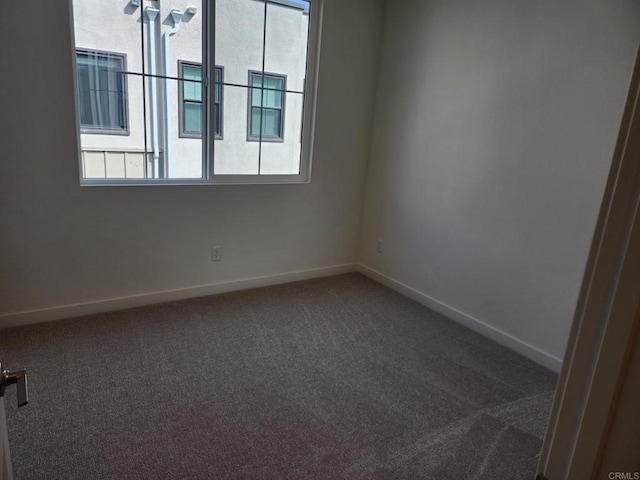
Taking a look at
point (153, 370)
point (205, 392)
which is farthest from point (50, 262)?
point (205, 392)

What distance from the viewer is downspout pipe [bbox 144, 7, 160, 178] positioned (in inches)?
112

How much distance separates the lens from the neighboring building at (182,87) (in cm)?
274

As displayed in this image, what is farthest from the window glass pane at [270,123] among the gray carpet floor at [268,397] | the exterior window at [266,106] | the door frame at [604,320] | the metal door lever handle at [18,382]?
the door frame at [604,320]

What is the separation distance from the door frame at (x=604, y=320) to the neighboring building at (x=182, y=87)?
2.98 meters

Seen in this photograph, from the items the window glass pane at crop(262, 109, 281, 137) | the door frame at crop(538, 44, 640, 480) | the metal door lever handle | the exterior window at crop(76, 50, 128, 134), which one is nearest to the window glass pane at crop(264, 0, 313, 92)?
the window glass pane at crop(262, 109, 281, 137)

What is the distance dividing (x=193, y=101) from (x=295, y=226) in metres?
1.30

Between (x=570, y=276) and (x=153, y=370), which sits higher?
(x=570, y=276)

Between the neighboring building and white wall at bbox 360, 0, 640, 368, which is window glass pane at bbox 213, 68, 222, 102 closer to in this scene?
the neighboring building

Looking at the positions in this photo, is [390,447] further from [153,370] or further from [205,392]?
[153,370]

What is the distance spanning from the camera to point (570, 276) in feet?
8.43

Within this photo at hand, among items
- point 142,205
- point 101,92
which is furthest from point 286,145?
point 101,92

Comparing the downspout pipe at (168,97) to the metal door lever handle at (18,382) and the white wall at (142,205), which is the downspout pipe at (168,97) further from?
the metal door lever handle at (18,382)

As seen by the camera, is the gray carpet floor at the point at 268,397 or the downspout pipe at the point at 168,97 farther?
the downspout pipe at the point at 168,97

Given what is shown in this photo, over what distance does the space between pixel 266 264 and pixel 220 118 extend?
1.24 meters
